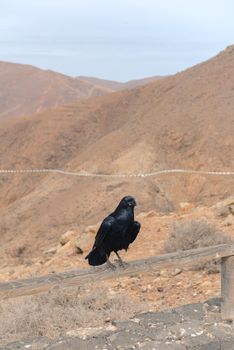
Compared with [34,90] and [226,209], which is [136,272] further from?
[34,90]

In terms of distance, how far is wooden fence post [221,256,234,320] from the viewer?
4324 millimetres

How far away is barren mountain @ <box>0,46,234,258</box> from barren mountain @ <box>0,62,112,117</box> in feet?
138

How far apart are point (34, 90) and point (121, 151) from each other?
208ft

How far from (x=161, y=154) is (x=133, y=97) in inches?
486

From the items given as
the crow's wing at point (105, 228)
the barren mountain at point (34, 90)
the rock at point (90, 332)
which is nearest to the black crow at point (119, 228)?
the crow's wing at point (105, 228)

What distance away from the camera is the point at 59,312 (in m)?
5.44

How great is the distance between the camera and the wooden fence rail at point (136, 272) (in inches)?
139

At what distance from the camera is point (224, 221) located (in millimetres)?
9070

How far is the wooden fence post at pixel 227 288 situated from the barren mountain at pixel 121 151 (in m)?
10.9

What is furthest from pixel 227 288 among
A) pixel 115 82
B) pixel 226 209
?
pixel 115 82

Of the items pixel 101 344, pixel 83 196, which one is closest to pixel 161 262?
pixel 101 344

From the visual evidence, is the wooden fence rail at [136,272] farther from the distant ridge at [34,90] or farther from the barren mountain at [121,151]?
the distant ridge at [34,90]

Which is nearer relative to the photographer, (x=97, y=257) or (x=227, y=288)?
(x=97, y=257)

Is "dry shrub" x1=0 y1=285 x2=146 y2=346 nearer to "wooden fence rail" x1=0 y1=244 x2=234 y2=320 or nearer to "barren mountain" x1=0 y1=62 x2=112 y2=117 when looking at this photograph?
"wooden fence rail" x1=0 y1=244 x2=234 y2=320
